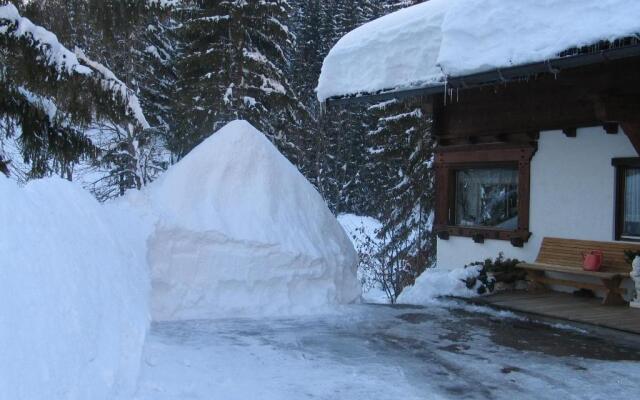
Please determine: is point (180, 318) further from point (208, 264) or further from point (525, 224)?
point (525, 224)

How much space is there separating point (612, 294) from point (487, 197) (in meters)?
3.27

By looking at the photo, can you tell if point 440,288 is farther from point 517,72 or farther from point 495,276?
point 517,72

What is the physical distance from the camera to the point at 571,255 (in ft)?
31.2

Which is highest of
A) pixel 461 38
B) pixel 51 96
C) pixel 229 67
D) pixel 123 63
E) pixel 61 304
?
pixel 123 63

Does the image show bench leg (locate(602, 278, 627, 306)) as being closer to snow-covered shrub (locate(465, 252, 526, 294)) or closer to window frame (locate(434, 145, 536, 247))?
snow-covered shrub (locate(465, 252, 526, 294))

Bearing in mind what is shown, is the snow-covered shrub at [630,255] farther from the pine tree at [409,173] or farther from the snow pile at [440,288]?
the pine tree at [409,173]

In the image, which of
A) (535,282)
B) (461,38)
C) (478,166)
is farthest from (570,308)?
(461,38)

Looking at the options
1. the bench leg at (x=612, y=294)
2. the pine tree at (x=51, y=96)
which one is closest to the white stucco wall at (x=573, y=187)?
the bench leg at (x=612, y=294)

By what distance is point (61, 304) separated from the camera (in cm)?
429

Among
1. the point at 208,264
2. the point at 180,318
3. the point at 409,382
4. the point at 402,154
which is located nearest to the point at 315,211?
the point at 208,264

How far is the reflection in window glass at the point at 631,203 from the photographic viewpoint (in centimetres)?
895

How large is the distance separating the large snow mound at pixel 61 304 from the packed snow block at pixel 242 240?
148 centimetres

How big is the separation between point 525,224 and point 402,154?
1001 cm

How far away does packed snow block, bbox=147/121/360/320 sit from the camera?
8.21 metres
